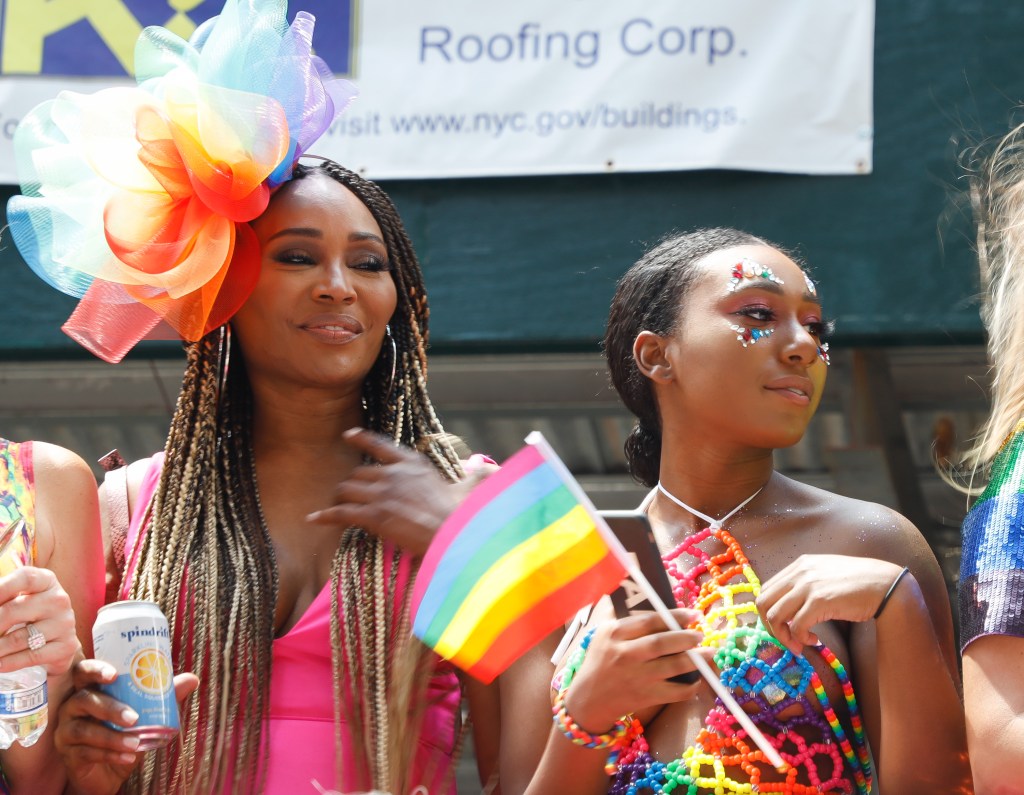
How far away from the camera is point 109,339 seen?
3062mm

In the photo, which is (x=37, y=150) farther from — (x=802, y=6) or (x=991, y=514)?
(x=802, y=6)

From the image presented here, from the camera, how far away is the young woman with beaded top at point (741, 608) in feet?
8.04

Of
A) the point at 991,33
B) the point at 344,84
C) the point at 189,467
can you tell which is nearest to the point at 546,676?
the point at 189,467

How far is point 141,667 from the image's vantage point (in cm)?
244

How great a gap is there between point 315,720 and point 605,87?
104 inches

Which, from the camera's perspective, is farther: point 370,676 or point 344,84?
point 344,84

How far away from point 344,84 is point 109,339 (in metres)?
0.73

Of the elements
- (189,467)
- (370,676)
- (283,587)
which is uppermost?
(189,467)

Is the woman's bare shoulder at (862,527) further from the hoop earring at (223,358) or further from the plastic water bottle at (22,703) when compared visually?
the plastic water bottle at (22,703)

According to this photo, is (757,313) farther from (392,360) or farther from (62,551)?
(62,551)

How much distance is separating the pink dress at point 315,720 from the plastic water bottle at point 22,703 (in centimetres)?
47

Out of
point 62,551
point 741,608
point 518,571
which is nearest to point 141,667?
point 62,551

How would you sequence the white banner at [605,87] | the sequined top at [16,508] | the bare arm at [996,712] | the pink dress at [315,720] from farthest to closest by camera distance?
the white banner at [605,87] < the pink dress at [315,720] < the sequined top at [16,508] < the bare arm at [996,712]

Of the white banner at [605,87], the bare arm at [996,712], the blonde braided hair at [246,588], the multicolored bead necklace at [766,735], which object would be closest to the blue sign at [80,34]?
the white banner at [605,87]
